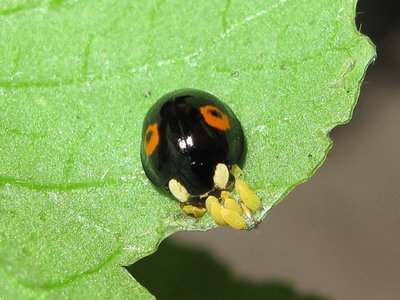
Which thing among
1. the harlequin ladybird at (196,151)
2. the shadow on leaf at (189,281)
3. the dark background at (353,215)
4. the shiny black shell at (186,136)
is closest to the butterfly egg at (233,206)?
the harlequin ladybird at (196,151)

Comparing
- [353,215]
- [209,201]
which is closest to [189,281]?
[209,201]

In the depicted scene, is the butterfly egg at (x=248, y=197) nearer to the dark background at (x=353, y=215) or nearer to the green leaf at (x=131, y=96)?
the green leaf at (x=131, y=96)

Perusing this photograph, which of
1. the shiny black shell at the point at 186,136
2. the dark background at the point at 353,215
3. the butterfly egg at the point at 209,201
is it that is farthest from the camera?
the dark background at the point at 353,215

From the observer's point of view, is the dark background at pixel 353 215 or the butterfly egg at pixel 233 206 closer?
the butterfly egg at pixel 233 206

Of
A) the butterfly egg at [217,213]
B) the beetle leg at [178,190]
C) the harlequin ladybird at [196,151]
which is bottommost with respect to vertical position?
the butterfly egg at [217,213]

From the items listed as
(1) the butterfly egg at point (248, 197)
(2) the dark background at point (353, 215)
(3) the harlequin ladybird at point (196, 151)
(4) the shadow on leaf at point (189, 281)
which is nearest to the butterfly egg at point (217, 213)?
(3) the harlequin ladybird at point (196, 151)

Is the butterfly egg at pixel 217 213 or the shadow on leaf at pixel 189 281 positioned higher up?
the butterfly egg at pixel 217 213

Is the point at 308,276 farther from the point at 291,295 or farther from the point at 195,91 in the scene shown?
the point at 195,91

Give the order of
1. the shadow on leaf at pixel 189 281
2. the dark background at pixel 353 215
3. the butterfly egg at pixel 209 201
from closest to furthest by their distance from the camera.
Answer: the butterfly egg at pixel 209 201
the shadow on leaf at pixel 189 281
the dark background at pixel 353 215
